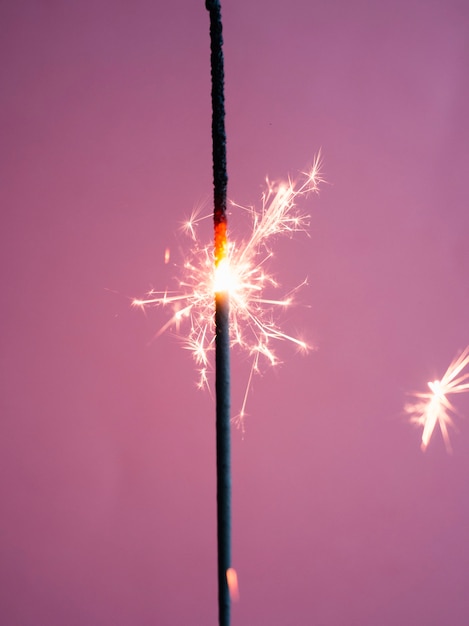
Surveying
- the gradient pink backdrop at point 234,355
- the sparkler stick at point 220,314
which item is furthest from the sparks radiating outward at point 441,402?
the sparkler stick at point 220,314

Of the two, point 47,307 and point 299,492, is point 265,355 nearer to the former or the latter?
point 299,492

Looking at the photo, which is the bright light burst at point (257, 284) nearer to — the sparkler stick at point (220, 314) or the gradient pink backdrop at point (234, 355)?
the gradient pink backdrop at point (234, 355)

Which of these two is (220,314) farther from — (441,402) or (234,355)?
(441,402)

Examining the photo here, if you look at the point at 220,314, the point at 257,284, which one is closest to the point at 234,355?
the point at 257,284

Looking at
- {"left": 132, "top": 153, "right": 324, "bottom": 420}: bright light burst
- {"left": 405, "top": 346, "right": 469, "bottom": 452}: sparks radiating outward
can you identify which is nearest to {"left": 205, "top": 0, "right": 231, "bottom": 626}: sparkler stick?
{"left": 132, "top": 153, "right": 324, "bottom": 420}: bright light burst

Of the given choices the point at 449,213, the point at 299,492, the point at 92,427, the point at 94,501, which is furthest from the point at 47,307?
the point at 449,213

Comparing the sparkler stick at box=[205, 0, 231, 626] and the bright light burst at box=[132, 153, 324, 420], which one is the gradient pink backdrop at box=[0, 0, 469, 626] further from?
the sparkler stick at box=[205, 0, 231, 626]
